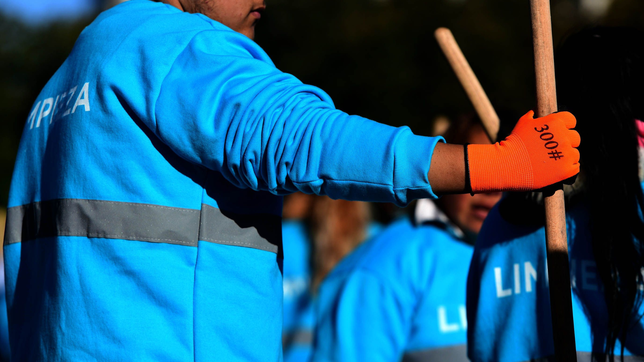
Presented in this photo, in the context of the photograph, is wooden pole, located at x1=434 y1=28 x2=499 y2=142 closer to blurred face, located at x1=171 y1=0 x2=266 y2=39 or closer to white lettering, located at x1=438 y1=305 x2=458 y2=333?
blurred face, located at x1=171 y1=0 x2=266 y2=39

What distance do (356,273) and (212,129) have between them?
215cm

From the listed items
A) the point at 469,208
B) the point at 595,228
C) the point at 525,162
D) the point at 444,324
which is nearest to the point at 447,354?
the point at 444,324

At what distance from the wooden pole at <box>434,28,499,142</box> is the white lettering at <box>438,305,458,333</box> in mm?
1287

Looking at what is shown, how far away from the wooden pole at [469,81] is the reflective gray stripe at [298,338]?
3131 millimetres

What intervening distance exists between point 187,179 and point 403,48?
16.7 m

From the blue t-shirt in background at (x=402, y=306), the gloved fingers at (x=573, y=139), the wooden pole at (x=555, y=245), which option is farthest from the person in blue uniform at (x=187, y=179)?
the blue t-shirt in background at (x=402, y=306)

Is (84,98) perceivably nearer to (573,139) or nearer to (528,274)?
(573,139)

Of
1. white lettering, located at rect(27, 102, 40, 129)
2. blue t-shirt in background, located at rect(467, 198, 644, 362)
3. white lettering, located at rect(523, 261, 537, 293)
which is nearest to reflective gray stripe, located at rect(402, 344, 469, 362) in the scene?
blue t-shirt in background, located at rect(467, 198, 644, 362)

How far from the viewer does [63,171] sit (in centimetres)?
173

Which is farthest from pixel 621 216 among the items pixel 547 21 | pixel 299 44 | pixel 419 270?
pixel 299 44

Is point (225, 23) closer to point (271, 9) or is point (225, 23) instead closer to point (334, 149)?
point (334, 149)

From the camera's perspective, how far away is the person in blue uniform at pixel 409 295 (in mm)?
3400

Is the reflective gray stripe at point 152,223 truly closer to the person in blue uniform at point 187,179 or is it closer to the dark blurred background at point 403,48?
the person in blue uniform at point 187,179

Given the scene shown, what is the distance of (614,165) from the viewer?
178 centimetres
